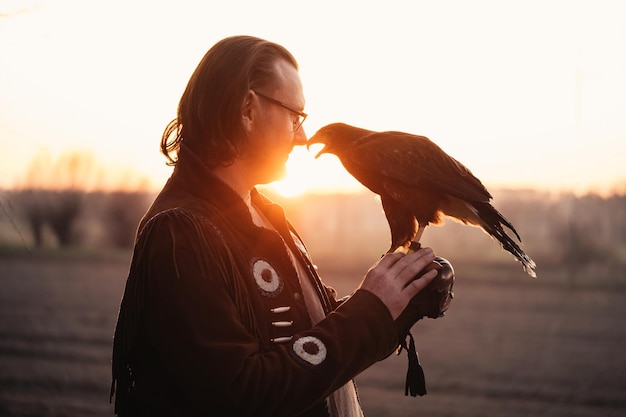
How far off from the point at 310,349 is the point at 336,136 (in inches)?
54.6

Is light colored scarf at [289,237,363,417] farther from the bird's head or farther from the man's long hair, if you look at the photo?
the bird's head

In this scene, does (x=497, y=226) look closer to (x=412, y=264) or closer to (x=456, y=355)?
(x=412, y=264)

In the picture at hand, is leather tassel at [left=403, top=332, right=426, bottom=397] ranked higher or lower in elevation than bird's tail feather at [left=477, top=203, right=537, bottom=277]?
lower

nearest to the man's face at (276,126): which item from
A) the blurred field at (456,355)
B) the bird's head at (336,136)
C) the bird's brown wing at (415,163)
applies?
the bird's brown wing at (415,163)

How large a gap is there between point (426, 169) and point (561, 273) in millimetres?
25176

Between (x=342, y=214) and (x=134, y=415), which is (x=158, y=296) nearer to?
(x=134, y=415)

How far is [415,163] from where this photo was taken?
303 centimetres

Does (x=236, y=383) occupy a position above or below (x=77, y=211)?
above

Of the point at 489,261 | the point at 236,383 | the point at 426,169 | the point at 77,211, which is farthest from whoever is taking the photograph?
the point at 77,211

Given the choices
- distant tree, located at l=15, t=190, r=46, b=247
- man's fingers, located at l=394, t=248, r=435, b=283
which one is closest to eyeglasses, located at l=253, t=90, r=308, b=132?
man's fingers, located at l=394, t=248, r=435, b=283

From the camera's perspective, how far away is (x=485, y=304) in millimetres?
18031

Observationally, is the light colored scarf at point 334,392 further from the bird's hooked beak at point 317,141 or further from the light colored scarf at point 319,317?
the bird's hooked beak at point 317,141

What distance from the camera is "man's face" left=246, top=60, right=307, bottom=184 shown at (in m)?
2.35

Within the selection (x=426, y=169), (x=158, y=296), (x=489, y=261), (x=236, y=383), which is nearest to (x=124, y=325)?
(x=158, y=296)
